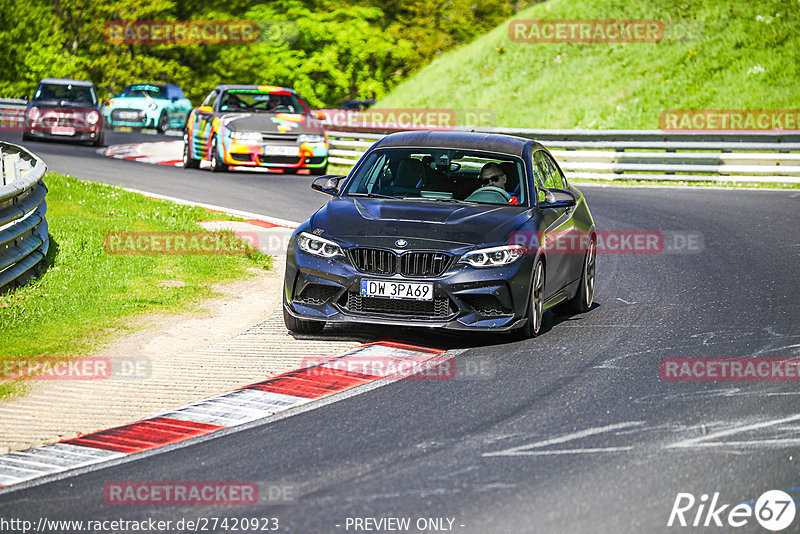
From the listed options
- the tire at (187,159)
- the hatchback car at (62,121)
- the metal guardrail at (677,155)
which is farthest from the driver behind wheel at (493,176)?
the hatchback car at (62,121)

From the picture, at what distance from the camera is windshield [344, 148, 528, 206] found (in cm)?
963

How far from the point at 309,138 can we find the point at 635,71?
58.1 ft

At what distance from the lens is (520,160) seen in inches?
388

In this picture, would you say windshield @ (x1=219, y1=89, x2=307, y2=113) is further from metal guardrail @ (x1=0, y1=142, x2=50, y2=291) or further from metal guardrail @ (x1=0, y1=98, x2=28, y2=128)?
metal guardrail @ (x1=0, y1=98, x2=28, y2=128)

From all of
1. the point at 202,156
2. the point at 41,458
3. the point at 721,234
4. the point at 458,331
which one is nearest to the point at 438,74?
the point at 202,156

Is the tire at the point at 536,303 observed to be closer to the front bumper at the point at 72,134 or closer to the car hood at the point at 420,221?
the car hood at the point at 420,221

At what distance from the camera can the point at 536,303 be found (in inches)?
353

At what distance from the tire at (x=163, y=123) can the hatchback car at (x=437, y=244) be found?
29007 millimetres

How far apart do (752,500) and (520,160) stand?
4.97 metres

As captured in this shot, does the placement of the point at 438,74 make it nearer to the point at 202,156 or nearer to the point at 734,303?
the point at 202,156

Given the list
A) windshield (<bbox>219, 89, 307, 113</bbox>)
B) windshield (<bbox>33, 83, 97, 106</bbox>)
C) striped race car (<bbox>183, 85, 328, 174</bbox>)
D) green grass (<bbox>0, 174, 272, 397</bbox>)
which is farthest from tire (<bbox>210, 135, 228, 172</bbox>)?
windshield (<bbox>33, 83, 97, 106</bbox>)

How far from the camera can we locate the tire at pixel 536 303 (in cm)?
877

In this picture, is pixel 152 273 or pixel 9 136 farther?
pixel 9 136

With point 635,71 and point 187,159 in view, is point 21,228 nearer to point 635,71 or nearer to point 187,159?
point 187,159
